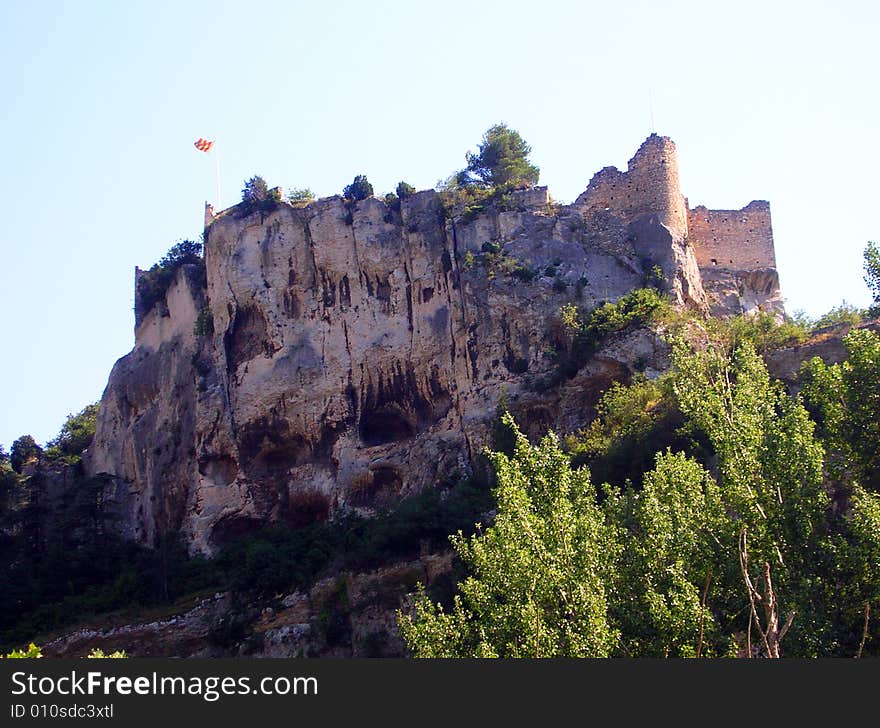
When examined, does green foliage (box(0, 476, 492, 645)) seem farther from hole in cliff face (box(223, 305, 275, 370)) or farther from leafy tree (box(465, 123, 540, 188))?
leafy tree (box(465, 123, 540, 188))

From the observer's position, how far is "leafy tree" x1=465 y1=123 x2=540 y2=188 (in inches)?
1901

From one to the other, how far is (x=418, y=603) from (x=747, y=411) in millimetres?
6717

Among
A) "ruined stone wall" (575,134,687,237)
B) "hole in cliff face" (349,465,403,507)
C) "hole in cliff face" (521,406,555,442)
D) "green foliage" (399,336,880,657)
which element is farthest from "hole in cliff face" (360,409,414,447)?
"green foliage" (399,336,880,657)

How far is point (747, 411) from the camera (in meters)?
24.1

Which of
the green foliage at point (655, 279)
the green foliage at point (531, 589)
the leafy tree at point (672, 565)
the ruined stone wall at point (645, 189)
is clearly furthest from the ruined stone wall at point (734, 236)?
the green foliage at point (531, 589)

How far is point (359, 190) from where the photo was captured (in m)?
46.9

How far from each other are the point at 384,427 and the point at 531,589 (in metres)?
23.0

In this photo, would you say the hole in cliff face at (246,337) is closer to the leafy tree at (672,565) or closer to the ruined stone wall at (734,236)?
the ruined stone wall at (734,236)

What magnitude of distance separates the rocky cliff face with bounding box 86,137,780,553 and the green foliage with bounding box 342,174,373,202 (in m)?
0.46

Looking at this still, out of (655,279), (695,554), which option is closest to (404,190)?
(655,279)

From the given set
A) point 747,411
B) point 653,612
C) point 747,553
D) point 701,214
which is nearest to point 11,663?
point 653,612

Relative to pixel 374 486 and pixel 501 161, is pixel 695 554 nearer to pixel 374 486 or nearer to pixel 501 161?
pixel 374 486

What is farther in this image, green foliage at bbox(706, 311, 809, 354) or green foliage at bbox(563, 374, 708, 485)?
green foliage at bbox(706, 311, 809, 354)

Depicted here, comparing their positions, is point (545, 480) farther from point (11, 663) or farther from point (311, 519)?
point (311, 519)
